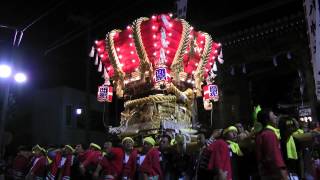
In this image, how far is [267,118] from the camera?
5914 mm

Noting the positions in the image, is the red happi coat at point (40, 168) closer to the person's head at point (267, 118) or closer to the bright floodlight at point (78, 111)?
the person's head at point (267, 118)

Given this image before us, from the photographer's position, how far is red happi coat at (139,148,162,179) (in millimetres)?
7891

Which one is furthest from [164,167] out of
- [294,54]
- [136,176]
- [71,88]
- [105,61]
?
[71,88]

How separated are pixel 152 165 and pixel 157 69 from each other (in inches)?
188

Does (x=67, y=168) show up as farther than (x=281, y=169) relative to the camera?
Yes

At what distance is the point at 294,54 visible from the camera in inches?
567

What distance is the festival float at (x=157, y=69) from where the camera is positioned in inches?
478

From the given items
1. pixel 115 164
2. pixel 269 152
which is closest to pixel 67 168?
pixel 115 164

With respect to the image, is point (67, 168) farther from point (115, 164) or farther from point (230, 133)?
point (230, 133)

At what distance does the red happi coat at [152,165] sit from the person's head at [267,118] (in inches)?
108

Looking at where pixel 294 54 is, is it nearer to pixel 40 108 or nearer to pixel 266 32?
pixel 266 32

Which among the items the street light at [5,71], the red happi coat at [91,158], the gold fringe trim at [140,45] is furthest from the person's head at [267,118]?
the street light at [5,71]

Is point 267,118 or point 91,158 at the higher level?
point 267,118

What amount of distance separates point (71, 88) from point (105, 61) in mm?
12552
